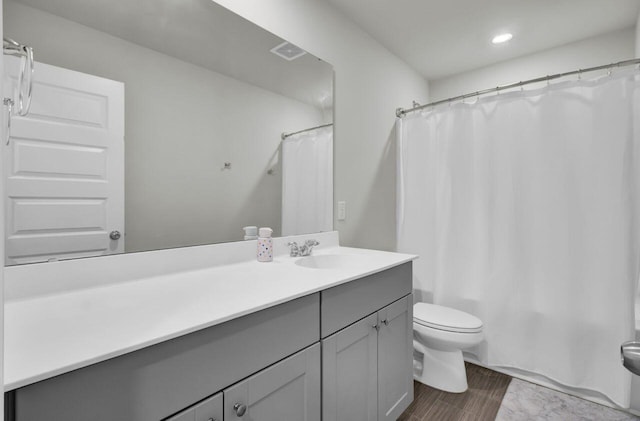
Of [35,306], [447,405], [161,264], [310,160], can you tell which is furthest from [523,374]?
[35,306]

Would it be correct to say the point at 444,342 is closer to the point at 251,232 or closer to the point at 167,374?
the point at 251,232

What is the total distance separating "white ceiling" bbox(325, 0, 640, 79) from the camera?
200cm

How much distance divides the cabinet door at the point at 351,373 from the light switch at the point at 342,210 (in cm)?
83

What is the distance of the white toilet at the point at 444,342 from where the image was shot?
5.99 feet

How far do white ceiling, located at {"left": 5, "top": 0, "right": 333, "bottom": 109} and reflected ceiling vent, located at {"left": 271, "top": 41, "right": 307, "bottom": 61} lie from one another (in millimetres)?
22

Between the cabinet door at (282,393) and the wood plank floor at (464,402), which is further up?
the cabinet door at (282,393)

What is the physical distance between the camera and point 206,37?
142 centimetres

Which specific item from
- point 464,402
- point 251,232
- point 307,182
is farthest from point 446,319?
point 251,232

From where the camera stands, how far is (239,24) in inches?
60.0

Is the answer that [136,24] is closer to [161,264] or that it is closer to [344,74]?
[161,264]

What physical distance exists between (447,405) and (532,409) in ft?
1.46

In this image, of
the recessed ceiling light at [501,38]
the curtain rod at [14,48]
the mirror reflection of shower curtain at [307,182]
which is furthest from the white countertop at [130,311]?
the recessed ceiling light at [501,38]

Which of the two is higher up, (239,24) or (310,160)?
(239,24)

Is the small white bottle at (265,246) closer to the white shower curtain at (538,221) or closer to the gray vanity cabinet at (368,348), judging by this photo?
the gray vanity cabinet at (368,348)
